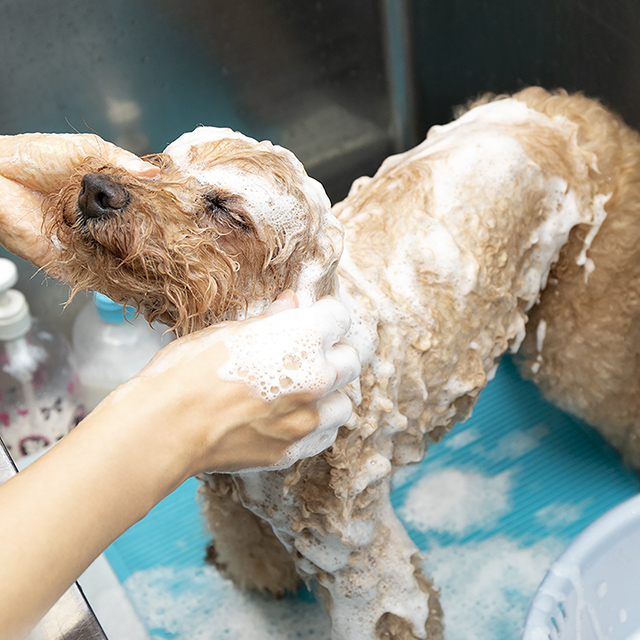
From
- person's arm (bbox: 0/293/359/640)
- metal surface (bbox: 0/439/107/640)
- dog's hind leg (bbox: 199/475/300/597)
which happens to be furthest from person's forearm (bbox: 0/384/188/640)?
dog's hind leg (bbox: 199/475/300/597)

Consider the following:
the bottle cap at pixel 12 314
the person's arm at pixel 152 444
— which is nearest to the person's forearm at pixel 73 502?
the person's arm at pixel 152 444

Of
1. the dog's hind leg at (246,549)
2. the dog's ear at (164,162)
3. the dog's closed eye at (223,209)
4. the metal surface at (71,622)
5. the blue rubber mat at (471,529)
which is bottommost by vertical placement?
the blue rubber mat at (471,529)

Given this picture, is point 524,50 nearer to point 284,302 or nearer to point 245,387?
point 284,302

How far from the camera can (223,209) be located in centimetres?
73

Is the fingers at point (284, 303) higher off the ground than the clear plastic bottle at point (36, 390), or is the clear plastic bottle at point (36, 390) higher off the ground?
the fingers at point (284, 303)

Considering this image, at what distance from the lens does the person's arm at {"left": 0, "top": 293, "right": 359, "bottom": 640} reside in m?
0.48

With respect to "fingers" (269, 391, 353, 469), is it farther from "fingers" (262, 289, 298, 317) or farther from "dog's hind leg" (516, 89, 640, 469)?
"dog's hind leg" (516, 89, 640, 469)

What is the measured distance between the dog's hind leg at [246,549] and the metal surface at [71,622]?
49 cm

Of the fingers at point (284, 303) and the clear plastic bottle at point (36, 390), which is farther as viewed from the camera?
the clear plastic bottle at point (36, 390)

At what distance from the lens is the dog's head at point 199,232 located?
68 cm

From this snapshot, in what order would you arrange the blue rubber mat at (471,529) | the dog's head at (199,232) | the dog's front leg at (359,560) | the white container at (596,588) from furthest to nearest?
the blue rubber mat at (471,529) < the dog's front leg at (359,560) < the white container at (596,588) < the dog's head at (199,232)

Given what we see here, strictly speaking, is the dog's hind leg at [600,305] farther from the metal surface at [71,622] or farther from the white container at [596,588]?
the metal surface at [71,622]

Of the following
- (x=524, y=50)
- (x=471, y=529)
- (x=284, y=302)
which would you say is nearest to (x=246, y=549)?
(x=471, y=529)

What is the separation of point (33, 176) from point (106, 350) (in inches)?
29.7
